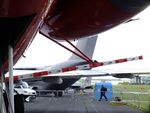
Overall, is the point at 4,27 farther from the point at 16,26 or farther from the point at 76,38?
the point at 76,38

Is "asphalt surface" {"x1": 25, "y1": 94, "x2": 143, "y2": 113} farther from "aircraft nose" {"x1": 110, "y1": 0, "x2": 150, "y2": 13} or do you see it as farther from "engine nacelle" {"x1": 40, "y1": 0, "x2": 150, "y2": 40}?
"aircraft nose" {"x1": 110, "y1": 0, "x2": 150, "y2": 13}

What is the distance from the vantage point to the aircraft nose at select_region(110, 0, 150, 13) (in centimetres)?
495

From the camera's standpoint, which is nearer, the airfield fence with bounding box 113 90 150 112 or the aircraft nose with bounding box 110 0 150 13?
the aircraft nose with bounding box 110 0 150 13

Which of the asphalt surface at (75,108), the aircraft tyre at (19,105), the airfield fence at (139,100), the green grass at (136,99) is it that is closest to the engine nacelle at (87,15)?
the aircraft tyre at (19,105)

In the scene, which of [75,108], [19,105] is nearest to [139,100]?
[75,108]

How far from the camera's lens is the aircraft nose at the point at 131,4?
16.2ft

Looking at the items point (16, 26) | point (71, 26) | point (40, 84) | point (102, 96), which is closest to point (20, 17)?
point (16, 26)

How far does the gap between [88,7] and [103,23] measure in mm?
389

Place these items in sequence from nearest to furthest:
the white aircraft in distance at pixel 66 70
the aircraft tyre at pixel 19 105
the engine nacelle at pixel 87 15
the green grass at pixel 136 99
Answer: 1. the engine nacelle at pixel 87 15
2. the white aircraft in distance at pixel 66 70
3. the aircraft tyre at pixel 19 105
4. the green grass at pixel 136 99

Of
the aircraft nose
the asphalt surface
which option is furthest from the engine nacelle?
the asphalt surface

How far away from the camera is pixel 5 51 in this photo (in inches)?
203

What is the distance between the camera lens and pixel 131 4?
5.02 metres

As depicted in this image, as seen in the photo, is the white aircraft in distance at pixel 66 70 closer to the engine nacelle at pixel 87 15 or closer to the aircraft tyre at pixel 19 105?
the aircraft tyre at pixel 19 105

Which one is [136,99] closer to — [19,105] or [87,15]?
[19,105]
